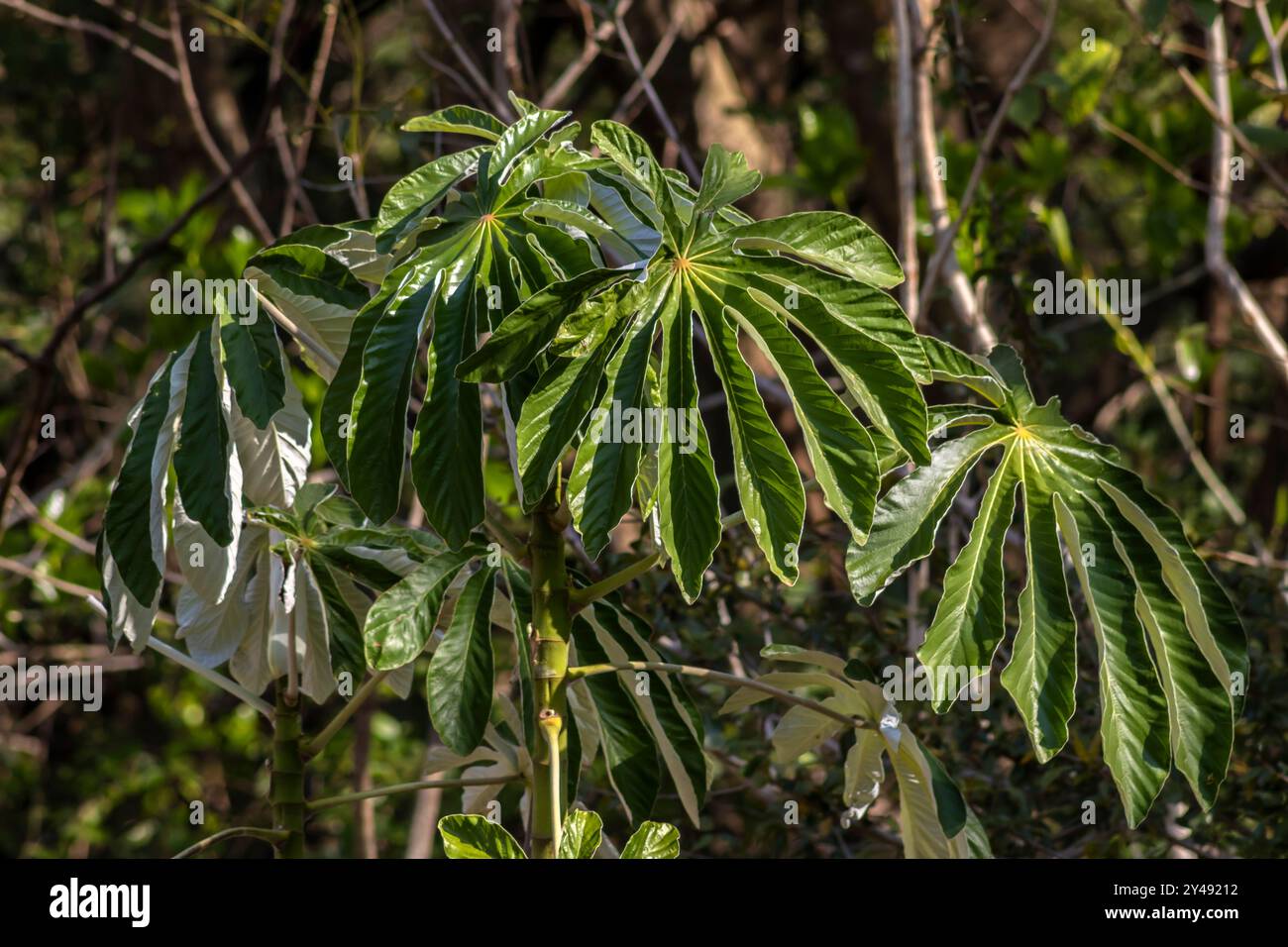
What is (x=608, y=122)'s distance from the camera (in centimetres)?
118

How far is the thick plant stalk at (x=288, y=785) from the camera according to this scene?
1393mm

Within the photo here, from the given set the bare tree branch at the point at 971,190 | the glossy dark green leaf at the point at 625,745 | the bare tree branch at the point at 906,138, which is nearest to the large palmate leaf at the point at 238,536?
the glossy dark green leaf at the point at 625,745

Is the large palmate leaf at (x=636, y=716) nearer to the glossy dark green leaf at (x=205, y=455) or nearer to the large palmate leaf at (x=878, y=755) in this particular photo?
the large palmate leaf at (x=878, y=755)

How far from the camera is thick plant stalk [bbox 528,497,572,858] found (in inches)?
48.3

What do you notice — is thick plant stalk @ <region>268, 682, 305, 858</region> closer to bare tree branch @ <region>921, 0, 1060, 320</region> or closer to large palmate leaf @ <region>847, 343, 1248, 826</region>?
large palmate leaf @ <region>847, 343, 1248, 826</region>

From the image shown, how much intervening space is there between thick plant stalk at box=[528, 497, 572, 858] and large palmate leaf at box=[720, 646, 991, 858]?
0.67 feet

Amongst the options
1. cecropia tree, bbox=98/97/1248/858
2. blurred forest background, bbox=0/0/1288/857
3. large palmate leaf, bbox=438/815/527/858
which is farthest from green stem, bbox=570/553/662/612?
blurred forest background, bbox=0/0/1288/857

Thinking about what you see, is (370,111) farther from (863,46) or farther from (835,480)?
(863,46)

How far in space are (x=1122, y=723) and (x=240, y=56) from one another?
199 inches

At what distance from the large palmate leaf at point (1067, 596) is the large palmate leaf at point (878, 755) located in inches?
6.7

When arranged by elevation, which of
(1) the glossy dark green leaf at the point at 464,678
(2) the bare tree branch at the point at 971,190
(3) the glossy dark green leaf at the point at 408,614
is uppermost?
(2) the bare tree branch at the point at 971,190

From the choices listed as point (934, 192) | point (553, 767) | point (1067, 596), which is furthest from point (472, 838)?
point (934, 192)

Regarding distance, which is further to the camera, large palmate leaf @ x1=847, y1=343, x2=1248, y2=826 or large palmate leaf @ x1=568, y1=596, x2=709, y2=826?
large palmate leaf @ x1=568, y1=596, x2=709, y2=826
